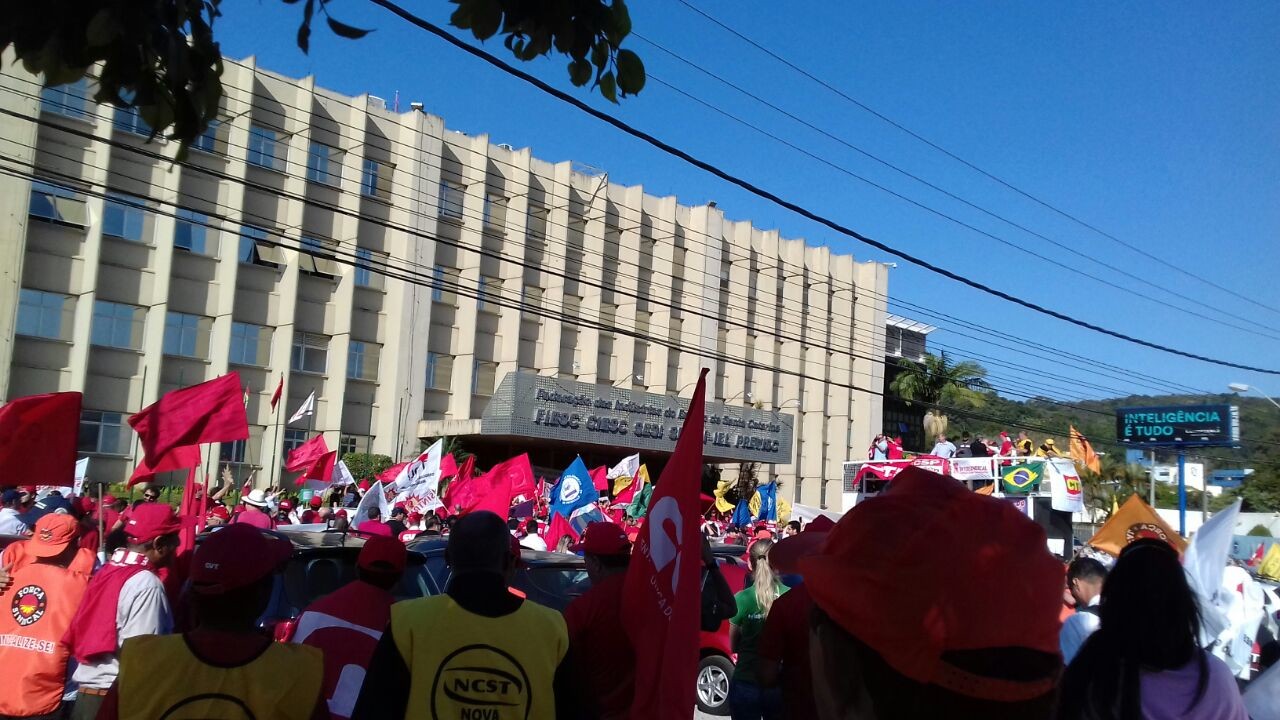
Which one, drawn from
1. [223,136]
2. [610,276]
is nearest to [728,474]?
[610,276]

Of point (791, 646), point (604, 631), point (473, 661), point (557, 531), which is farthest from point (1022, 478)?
point (473, 661)

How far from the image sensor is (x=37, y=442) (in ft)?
24.1

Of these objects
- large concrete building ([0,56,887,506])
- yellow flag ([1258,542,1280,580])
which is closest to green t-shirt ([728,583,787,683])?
yellow flag ([1258,542,1280,580])

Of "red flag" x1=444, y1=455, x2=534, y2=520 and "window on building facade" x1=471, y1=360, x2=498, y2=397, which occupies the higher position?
"window on building facade" x1=471, y1=360, x2=498, y2=397

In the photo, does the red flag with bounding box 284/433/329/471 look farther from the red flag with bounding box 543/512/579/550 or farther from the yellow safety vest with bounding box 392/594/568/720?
the yellow safety vest with bounding box 392/594/568/720

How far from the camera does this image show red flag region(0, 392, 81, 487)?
23.7 ft

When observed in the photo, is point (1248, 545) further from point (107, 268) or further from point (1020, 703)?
point (107, 268)

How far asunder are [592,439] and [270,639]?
1369 inches

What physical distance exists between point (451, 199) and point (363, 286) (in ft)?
15.7

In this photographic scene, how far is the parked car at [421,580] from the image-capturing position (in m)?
7.12

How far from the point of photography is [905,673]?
1396mm

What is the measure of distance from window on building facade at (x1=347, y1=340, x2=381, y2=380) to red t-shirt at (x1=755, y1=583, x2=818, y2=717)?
3363 cm

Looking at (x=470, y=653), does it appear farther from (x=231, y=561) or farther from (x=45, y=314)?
(x=45, y=314)

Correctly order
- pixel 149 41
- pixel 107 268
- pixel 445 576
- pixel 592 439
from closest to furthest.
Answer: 1. pixel 149 41
2. pixel 445 576
3. pixel 107 268
4. pixel 592 439
